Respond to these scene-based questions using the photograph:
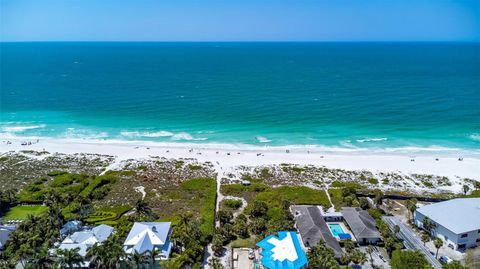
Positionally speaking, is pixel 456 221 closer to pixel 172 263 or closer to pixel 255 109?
pixel 172 263

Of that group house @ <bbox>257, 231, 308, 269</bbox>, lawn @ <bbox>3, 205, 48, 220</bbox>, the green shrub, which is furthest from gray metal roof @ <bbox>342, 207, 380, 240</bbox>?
lawn @ <bbox>3, 205, 48, 220</bbox>

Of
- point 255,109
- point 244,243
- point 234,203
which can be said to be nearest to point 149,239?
point 244,243

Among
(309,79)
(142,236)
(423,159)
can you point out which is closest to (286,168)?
(423,159)

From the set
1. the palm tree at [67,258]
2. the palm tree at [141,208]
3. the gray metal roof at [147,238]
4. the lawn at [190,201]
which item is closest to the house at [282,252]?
the lawn at [190,201]

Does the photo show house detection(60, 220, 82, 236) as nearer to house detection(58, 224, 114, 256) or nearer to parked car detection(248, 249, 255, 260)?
house detection(58, 224, 114, 256)

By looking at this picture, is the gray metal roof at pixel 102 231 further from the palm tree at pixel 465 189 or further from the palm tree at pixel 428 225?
the palm tree at pixel 465 189
